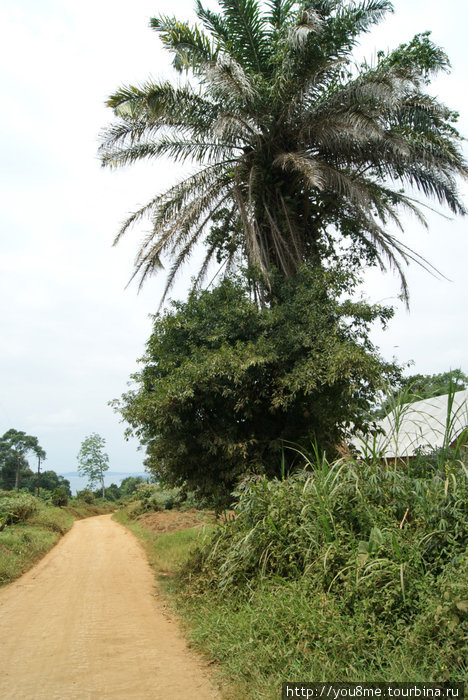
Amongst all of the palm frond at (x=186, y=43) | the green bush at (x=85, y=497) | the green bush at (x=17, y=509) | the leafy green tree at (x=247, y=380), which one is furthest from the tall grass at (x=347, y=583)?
the green bush at (x=85, y=497)

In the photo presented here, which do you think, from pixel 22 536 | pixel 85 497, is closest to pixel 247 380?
pixel 22 536

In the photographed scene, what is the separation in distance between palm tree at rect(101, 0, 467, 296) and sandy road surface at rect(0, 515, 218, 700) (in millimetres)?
6470

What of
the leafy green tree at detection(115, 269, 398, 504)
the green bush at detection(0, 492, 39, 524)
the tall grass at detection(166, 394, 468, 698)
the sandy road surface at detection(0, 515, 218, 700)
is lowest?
the sandy road surface at detection(0, 515, 218, 700)

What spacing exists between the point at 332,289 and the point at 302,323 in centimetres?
97

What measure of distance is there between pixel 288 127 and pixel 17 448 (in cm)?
5827

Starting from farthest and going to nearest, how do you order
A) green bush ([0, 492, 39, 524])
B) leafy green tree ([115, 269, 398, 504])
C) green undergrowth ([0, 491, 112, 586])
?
green bush ([0, 492, 39, 524]) < green undergrowth ([0, 491, 112, 586]) < leafy green tree ([115, 269, 398, 504])

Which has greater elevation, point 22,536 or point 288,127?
point 288,127

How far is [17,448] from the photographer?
60.0m

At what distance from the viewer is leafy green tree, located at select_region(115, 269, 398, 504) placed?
28.0ft

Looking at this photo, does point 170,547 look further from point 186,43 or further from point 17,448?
point 17,448

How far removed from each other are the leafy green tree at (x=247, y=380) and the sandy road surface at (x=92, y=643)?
2.58m

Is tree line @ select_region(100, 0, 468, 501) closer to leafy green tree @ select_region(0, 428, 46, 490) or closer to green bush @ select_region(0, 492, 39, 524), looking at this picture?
green bush @ select_region(0, 492, 39, 524)

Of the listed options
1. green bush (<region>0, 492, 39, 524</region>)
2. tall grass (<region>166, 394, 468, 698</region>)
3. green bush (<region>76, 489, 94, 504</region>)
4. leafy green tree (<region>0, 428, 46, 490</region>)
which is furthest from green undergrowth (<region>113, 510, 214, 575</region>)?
leafy green tree (<region>0, 428, 46, 490</region>)

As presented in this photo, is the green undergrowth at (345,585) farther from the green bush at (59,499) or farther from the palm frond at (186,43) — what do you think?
the green bush at (59,499)
